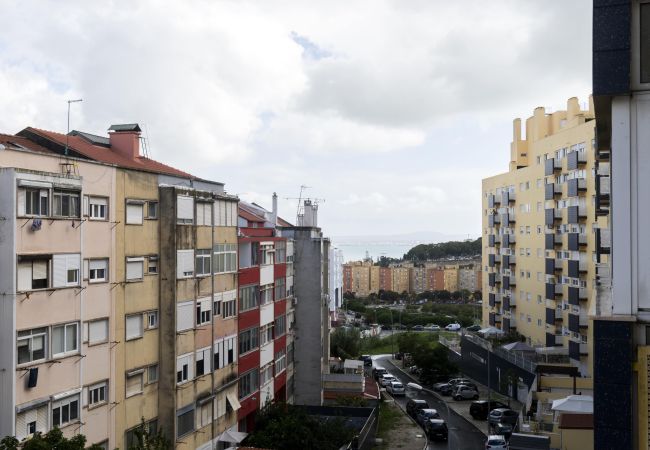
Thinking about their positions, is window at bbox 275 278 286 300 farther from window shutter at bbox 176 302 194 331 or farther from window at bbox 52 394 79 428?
window at bbox 52 394 79 428

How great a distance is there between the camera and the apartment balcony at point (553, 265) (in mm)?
51447

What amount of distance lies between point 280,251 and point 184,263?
536 inches

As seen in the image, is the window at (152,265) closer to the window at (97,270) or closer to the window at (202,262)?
the window at (202,262)

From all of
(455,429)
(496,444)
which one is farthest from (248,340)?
(455,429)

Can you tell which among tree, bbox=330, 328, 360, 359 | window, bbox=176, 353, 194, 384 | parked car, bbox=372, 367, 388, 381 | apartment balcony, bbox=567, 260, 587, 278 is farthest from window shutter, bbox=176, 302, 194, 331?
parked car, bbox=372, 367, 388, 381

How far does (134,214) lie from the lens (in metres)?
22.4

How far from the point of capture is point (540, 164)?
54.6 meters

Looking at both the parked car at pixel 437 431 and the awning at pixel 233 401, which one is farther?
the parked car at pixel 437 431

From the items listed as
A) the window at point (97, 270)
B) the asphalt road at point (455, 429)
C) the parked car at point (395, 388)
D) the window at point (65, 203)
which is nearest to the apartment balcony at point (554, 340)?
the asphalt road at point (455, 429)

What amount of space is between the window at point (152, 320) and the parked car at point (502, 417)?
2465 cm

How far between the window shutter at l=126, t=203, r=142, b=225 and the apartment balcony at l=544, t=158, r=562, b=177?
3829cm

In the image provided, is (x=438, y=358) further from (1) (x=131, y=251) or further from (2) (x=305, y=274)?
(1) (x=131, y=251)

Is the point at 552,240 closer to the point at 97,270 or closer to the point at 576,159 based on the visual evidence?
the point at 576,159

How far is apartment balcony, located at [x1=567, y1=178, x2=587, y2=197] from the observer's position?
47.2 metres
